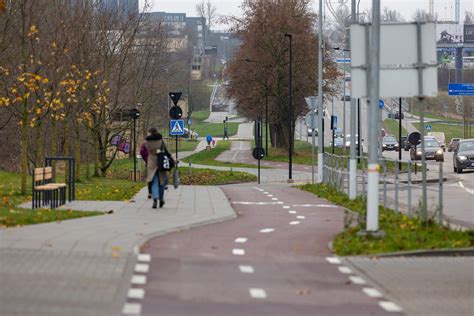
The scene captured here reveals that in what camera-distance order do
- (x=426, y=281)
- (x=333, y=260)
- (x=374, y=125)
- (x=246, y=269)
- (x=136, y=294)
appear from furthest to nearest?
(x=374, y=125) < (x=333, y=260) < (x=246, y=269) < (x=426, y=281) < (x=136, y=294)

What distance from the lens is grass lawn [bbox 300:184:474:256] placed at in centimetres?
1405

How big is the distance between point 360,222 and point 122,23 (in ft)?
92.0

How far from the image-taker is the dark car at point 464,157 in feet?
159

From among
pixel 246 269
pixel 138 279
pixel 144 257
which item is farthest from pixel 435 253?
pixel 138 279

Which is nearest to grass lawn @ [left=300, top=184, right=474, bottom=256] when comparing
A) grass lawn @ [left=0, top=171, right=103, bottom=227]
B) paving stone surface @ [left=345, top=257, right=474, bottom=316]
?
paving stone surface @ [left=345, top=257, right=474, bottom=316]

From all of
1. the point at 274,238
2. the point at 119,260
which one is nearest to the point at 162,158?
the point at 274,238

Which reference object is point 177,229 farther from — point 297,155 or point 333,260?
point 297,155

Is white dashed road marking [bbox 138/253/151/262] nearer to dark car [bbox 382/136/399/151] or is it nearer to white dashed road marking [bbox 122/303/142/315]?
white dashed road marking [bbox 122/303/142/315]

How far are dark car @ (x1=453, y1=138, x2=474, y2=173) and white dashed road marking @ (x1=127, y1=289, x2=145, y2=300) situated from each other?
1569 inches

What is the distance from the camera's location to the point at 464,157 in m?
48.5

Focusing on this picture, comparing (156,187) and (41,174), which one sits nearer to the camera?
(156,187)

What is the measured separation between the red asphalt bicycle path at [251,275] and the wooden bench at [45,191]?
440cm

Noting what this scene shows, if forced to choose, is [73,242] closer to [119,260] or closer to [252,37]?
[119,260]

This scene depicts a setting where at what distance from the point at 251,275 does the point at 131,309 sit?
263cm
